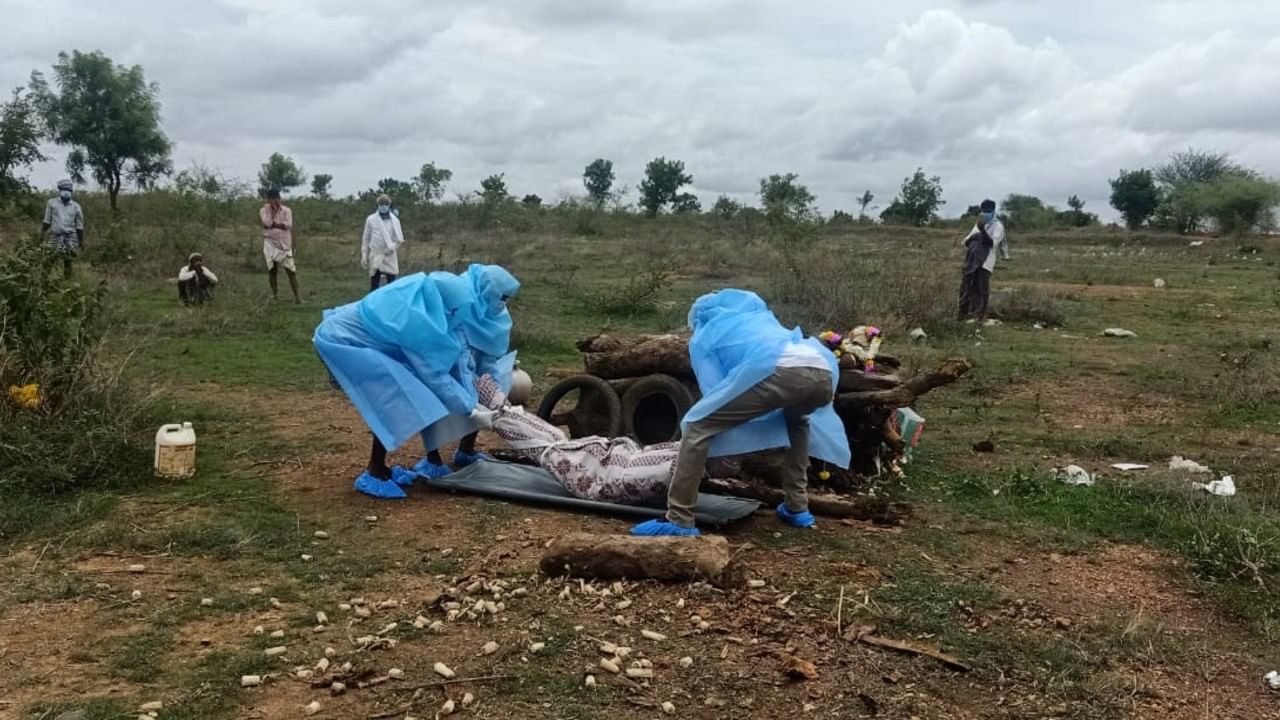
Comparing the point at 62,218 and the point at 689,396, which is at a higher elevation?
the point at 62,218

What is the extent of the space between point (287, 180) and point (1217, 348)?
3674 cm

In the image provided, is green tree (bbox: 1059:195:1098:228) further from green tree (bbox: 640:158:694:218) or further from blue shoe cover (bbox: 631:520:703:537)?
blue shoe cover (bbox: 631:520:703:537)

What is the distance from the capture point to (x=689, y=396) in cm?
599

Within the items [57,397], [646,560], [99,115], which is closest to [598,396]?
[646,560]

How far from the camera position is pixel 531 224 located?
30.2m

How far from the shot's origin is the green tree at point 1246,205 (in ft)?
110

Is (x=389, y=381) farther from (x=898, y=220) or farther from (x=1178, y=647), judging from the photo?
(x=898, y=220)

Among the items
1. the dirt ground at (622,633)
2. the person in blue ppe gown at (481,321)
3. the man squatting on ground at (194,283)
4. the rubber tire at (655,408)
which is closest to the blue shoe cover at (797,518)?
the dirt ground at (622,633)

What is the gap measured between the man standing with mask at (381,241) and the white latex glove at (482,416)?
6471 mm

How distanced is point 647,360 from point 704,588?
2336 mm

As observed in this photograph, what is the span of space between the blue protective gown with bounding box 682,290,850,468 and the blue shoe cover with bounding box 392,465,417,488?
69.3 inches

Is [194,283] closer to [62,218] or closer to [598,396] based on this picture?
[62,218]

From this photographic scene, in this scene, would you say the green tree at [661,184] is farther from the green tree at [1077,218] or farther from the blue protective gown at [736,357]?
the blue protective gown at [736,357]

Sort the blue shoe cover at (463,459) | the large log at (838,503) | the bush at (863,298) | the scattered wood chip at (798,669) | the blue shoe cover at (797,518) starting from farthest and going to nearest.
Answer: the bush at (863,298), the blue shoe cover at (463,459), the large log at (838,503), the blue shoe cover at (797,518), the scattered wood chip at (798,669)
